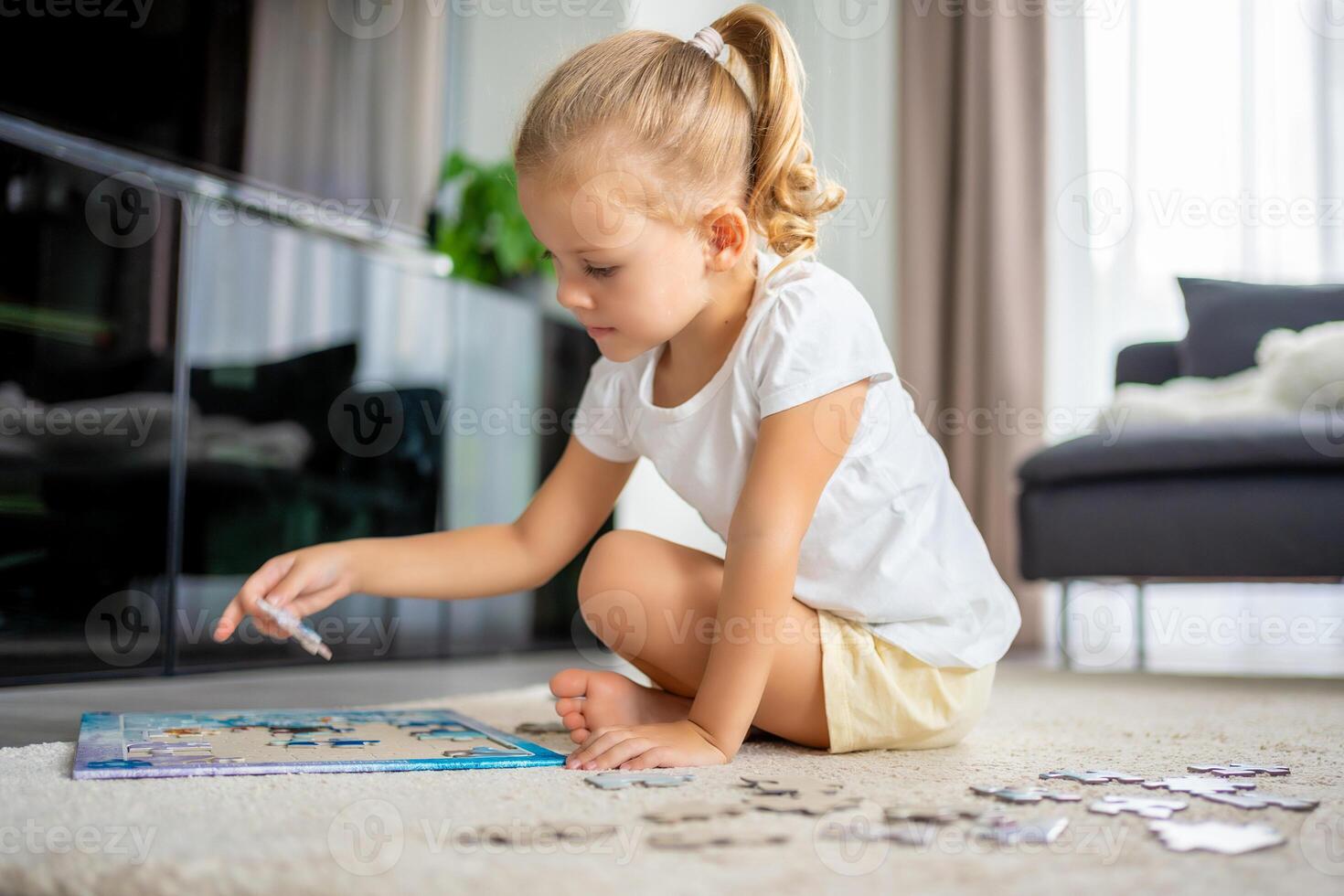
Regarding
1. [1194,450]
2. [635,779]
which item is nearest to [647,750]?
[635,779]

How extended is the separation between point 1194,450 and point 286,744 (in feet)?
5.55

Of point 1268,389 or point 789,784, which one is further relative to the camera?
point 1268,389

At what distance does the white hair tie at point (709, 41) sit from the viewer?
1.12 metres

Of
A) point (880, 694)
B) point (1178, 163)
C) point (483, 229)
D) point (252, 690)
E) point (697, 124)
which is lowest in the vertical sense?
point (252, 690)

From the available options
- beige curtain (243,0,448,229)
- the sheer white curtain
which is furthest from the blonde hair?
the sheer white curtain

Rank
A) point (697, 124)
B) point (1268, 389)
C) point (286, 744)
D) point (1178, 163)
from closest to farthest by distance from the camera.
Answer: point (286, 744) < point (697, 124) < point (1268, 389) < point (1178, 163)

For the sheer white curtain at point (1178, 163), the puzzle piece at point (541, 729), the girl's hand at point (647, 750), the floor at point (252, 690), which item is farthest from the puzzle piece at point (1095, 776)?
the sheer white curtain at point (1178, 163)

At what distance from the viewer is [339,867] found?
57 cm

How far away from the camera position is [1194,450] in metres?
2.07

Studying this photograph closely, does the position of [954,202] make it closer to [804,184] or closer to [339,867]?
[804,184]

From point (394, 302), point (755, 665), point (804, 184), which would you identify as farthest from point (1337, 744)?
point (394, 302)

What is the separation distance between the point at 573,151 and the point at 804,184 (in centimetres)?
24

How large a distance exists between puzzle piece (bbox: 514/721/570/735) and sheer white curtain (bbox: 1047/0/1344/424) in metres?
2.48

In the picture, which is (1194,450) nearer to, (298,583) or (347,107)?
(298,583)
